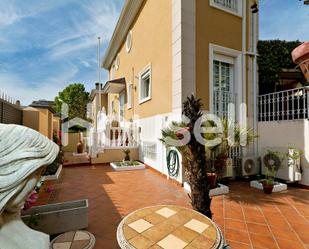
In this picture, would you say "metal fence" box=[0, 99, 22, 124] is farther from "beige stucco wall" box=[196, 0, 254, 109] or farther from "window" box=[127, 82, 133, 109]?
"window" box=[127, 82, 133, 109]

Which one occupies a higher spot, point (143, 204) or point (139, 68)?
point (139, 68)

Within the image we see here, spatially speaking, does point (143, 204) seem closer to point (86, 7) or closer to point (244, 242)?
point (244, 242)

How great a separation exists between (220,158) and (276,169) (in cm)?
256

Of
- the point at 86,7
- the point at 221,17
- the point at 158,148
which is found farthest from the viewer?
the point at 86,7

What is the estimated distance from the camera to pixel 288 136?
7.28 m

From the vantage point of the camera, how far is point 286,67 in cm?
945

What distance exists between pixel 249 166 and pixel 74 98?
40.1 metres

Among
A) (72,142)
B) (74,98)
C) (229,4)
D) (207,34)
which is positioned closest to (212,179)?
(207,34)

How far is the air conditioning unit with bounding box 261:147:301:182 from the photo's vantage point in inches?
264

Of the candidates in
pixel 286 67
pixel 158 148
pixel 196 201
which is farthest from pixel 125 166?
pixel 286 67

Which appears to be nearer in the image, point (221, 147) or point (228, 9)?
point (221, 147)

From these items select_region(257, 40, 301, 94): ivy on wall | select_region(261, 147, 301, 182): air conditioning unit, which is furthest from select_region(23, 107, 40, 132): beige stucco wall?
select_region(257, 40, 301, 94): ivy on wall

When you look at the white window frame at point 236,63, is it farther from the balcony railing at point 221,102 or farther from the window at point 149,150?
the window at point 149,150

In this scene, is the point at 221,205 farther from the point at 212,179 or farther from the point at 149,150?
the point at 149,150
